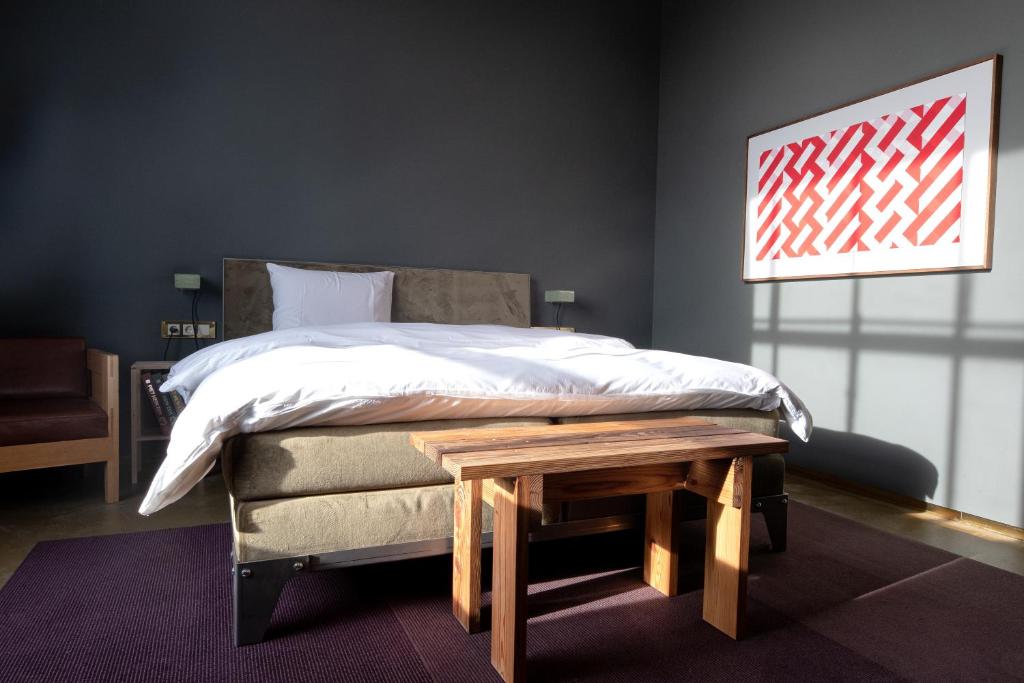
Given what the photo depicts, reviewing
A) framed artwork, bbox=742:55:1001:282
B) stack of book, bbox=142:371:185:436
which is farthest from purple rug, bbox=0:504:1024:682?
framed artwork, bbox=742:55:1001:282

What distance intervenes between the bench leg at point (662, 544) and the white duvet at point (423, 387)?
12.5 inches

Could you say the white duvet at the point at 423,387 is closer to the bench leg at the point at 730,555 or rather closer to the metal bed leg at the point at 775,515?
the metal bed leg at the point at 775,515

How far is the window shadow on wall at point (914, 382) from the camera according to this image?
8.82 ft

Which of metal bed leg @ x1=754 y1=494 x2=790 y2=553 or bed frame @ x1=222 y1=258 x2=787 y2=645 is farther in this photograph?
metal bed leg @ x1=754 y1=494 x2=790 y2=553

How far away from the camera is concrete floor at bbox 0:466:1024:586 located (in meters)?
2.38

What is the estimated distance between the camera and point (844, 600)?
6.38 ft

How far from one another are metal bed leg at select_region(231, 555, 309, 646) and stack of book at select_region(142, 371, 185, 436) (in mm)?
2028

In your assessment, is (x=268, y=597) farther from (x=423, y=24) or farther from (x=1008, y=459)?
(x=423, y=24)

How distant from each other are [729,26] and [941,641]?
3788mm

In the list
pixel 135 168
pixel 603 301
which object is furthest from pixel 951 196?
pixel 135 168

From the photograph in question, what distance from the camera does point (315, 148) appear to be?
390 centimetres

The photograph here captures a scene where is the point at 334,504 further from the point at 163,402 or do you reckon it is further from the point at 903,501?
the point at 903,501

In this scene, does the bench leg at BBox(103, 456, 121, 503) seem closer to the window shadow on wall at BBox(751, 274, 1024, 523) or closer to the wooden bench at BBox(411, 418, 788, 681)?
the wooden bench at BBox(411, 418, 788, 681)

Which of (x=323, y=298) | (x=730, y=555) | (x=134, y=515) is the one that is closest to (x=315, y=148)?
(x=323, y=298)
